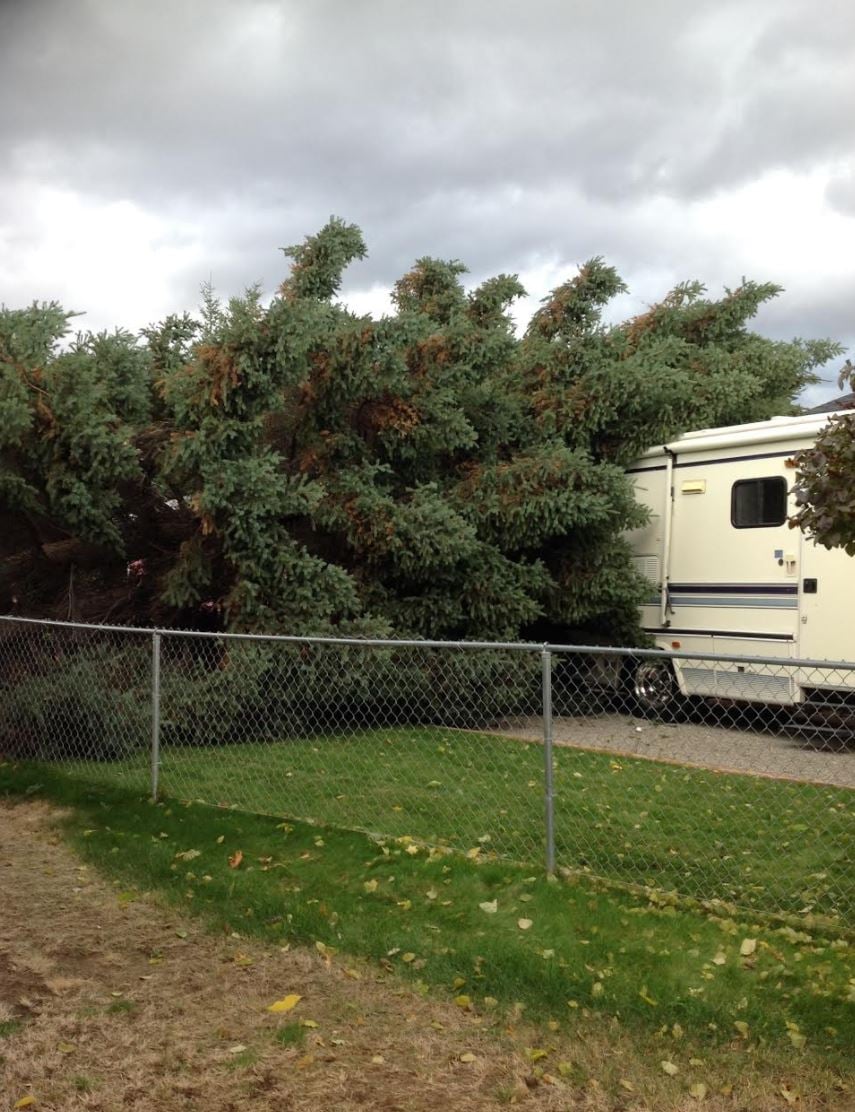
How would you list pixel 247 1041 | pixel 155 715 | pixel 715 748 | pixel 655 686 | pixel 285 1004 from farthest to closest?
pixel 655 686 < pixel 715 748 < pixel 155 715 < pixel 285 1004 < pixel 247 1041

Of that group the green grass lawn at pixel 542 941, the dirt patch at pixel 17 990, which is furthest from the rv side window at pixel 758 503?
the dirt patch at pixel 17 990

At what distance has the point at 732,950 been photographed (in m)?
4.57

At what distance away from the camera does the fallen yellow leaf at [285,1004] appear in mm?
4289

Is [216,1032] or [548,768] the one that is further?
[548,768]

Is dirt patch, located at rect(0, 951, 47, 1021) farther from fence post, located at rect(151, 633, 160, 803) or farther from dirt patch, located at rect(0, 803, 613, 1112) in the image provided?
fence post, located at rect(151, 633, 160, 803)

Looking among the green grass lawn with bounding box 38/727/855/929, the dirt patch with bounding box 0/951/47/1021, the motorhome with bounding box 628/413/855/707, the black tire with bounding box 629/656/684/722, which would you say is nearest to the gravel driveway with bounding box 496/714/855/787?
the green grass lawn with bounding box 38/727/855/929

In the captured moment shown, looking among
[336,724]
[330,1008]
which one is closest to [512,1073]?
[330,1008]

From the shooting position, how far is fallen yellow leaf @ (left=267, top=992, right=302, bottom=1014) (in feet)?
14.1

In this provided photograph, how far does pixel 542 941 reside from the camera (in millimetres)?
4766

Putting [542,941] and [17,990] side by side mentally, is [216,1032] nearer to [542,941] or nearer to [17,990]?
[17,990]

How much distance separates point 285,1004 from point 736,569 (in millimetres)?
7385

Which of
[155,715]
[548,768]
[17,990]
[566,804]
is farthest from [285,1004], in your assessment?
[155,715]

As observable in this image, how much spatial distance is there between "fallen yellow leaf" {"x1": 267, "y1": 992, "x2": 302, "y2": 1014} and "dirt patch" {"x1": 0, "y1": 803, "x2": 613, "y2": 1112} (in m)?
0.03

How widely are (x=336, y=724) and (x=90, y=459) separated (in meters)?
3.08
